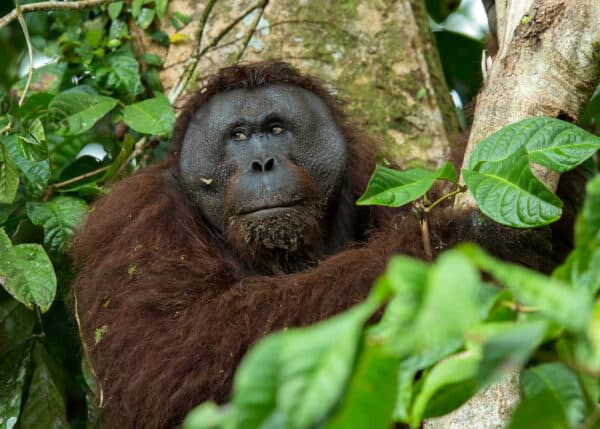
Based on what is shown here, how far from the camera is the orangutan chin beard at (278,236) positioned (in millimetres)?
4559

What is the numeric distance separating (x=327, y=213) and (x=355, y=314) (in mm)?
3664

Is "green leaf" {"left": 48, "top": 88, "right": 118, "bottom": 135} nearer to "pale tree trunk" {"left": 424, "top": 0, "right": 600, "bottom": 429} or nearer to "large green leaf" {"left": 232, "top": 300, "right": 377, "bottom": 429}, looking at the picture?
"pale tree trunk" {"left": 424, "top": 0, "right": 600, "bottom": 429}

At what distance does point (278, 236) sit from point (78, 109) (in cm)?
167

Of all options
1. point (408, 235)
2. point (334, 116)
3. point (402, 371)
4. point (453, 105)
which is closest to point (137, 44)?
point (334, 116)

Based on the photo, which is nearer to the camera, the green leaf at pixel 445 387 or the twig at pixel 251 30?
the green leaf at pixel 445 387

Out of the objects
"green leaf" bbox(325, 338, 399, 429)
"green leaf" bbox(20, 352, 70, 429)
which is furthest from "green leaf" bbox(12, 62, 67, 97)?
"green leaf" bbox(325, 338, 399, 429)

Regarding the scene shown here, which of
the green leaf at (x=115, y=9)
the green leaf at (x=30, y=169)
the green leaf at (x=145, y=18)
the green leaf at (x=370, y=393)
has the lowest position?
the green leaf at (x=30, y=169)

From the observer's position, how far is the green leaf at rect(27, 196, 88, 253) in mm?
5047

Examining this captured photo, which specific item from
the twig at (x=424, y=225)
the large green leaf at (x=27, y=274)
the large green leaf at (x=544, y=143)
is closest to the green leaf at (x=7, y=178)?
the large green leaf at (x=27, y=274)

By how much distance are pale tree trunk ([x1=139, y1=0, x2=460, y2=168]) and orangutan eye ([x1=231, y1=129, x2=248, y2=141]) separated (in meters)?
1.40

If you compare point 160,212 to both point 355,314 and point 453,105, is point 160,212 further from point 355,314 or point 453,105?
point 355,314

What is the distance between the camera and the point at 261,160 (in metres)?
4.63

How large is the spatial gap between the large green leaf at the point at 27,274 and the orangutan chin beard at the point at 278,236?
941mm

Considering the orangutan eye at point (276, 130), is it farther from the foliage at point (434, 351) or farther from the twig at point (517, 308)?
the twig at point (517, 308)
